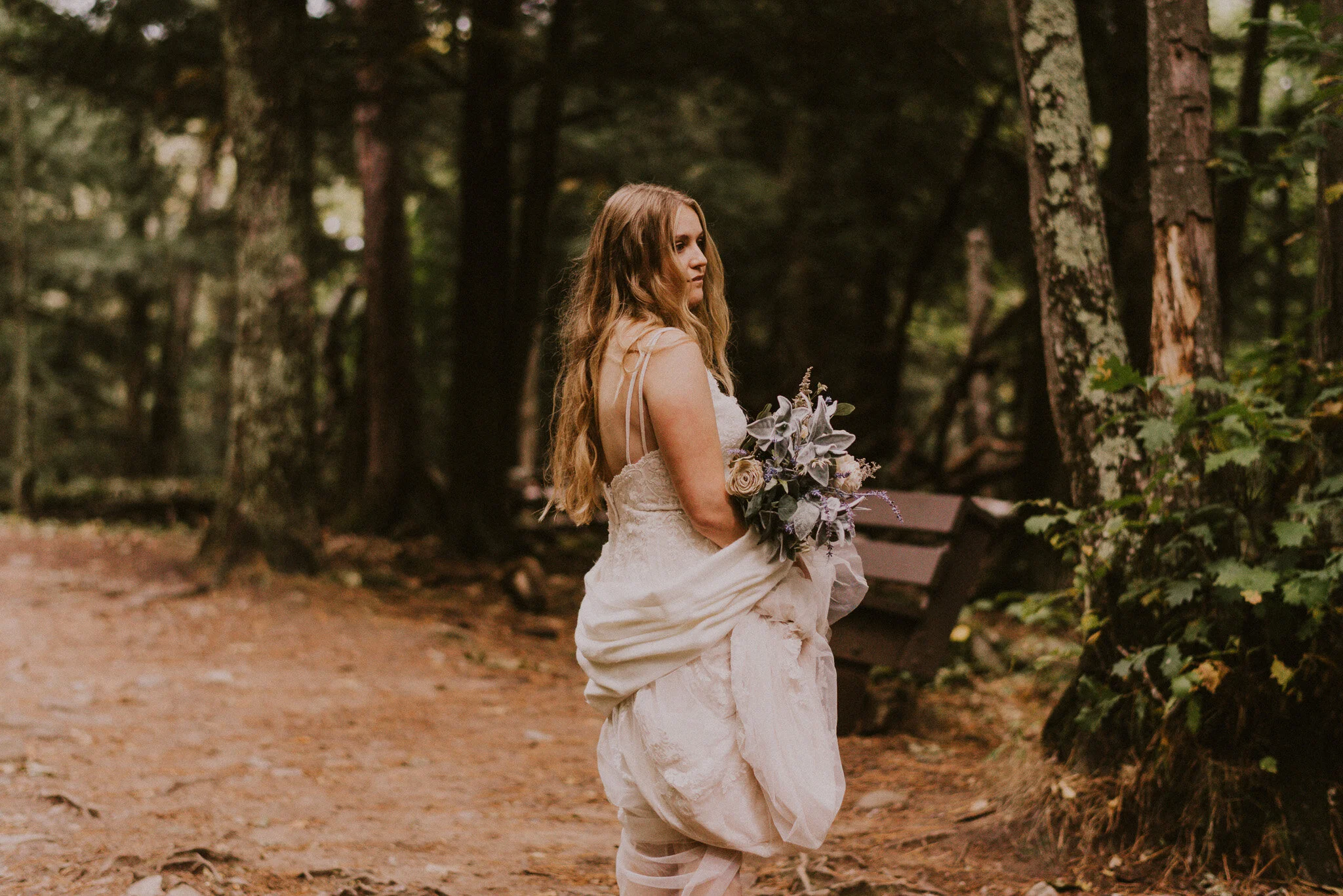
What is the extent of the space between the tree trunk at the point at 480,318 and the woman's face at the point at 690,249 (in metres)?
9.40

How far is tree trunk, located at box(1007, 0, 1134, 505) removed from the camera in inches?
182

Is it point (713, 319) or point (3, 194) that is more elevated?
point (3, 194)

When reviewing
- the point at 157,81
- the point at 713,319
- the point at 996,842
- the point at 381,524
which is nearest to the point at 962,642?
the point at 996,842

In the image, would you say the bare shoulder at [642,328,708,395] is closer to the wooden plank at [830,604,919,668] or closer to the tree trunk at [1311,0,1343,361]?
the tree trunk at [1311,0,1343,361]

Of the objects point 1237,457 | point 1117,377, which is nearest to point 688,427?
point 1117,377

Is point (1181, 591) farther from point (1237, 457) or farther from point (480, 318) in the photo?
point (480, 318)

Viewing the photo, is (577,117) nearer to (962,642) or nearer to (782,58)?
(782,58)

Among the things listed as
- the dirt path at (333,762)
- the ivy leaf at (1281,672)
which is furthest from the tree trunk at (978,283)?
the ivy leaf at (1281,672)

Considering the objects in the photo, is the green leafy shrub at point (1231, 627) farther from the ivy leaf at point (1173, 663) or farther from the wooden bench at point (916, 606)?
the wooden bench at point (916, 606)

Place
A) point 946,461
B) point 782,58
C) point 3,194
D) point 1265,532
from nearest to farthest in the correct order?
point 1265,532 < point 782,58 < point 946,461 < point 3,194

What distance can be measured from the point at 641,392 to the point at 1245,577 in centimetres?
243

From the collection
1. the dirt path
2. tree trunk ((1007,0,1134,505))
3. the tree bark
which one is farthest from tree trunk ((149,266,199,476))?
tree trunk ((1007,0,1134,505))

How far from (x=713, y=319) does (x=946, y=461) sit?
12.3 metres

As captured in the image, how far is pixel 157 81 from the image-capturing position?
12.5 metres
